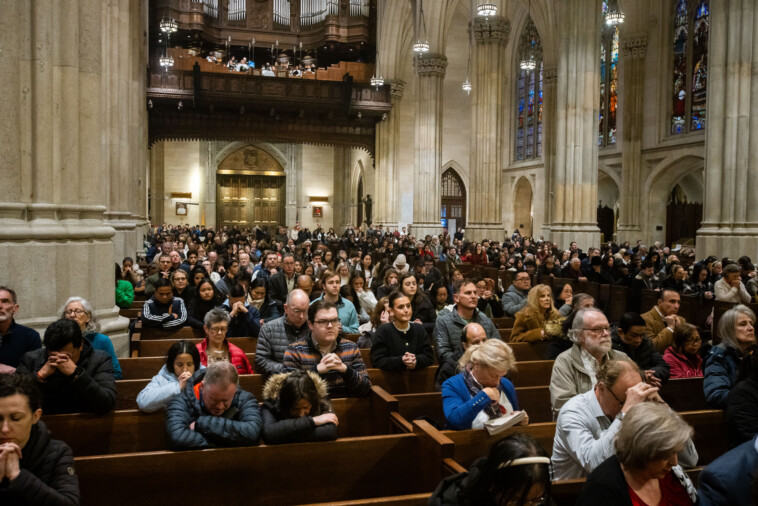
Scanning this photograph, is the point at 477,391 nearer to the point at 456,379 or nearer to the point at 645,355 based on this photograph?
the point at 456,379

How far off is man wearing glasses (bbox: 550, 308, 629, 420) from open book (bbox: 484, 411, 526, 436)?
649mm

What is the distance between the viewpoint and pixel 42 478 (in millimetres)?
2684

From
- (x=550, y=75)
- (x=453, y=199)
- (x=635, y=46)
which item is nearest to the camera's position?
(x=635, y=46)

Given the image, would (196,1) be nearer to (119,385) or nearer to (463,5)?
(463,5)

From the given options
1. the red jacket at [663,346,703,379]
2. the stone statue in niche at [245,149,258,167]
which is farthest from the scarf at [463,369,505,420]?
the stone statue in niche at [245,149,258,167]

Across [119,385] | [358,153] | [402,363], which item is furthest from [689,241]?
[119,385]

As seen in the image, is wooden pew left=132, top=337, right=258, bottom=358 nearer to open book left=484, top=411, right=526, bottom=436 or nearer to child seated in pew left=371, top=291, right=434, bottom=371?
child seated in pew left=371, top=291, right=434, bottom=371

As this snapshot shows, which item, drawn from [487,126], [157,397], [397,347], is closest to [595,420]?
[397,347]

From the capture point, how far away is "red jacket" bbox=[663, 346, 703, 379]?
547 centimetres

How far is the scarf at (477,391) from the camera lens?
12.1 feet

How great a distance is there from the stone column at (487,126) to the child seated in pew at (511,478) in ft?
71.2

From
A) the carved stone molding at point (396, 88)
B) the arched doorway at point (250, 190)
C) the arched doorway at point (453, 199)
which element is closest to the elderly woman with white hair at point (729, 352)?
the carved stone molding at point (396, 88)

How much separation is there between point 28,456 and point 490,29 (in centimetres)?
2272

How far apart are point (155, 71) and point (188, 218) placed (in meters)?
11.3
